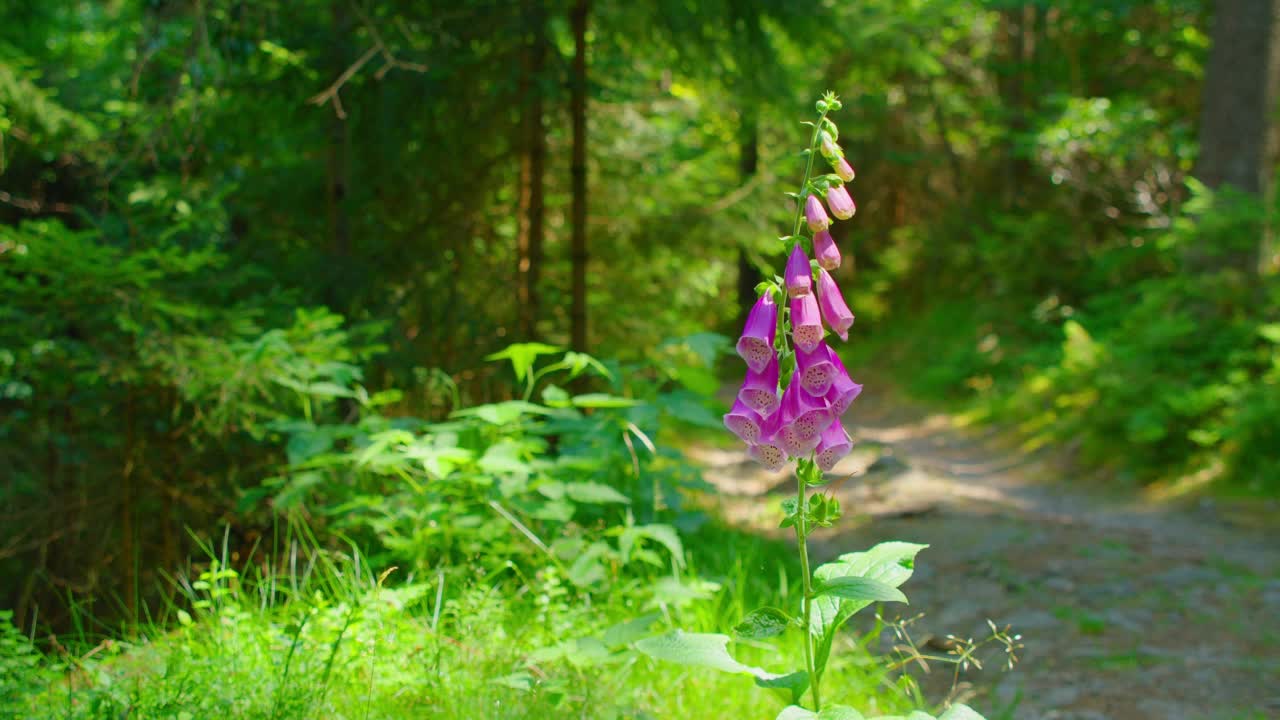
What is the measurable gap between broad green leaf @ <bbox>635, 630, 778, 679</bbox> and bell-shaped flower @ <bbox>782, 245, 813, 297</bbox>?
0.84 metres

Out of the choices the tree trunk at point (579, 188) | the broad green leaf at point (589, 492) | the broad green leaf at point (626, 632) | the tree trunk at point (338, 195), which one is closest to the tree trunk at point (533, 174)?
the tree trunk at point (579, 188)

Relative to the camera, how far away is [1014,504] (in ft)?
23.0

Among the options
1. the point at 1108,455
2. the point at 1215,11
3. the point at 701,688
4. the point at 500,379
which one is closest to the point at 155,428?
the point at 500,379

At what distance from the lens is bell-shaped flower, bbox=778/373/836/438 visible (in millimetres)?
2027

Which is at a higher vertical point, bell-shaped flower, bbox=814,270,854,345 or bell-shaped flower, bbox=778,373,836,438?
bell-shaped flower, bbox=814,270,854,345

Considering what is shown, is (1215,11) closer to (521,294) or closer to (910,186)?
(521,294)

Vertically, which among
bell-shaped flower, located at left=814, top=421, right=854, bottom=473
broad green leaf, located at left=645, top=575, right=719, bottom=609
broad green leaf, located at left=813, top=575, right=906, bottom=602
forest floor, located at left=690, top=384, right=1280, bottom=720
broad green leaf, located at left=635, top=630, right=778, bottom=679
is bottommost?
forest floor, located at left=690, top=384, right=1280, bottom=720

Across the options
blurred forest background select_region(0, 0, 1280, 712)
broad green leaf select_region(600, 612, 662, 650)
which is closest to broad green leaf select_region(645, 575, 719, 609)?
blurred forest background select_region(0, 0, 1280, 712)

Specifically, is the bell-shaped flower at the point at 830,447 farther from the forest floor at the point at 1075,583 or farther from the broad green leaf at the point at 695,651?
the broad green leaf at the point at 695,651

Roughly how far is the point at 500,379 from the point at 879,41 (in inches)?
184

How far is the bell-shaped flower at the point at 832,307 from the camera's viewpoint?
2066mm

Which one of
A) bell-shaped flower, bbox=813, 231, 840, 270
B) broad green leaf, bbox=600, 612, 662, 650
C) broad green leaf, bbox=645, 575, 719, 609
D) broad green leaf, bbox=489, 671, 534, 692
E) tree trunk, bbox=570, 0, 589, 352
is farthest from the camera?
tree trunk, bbox=570, 0, 589, 352

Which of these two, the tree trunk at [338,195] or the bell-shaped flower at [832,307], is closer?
the bell-shaped flower at [832,307]

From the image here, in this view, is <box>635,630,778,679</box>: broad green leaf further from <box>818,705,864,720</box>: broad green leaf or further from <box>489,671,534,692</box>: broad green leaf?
<box>489,671,534,692</box>: broad green leaf
